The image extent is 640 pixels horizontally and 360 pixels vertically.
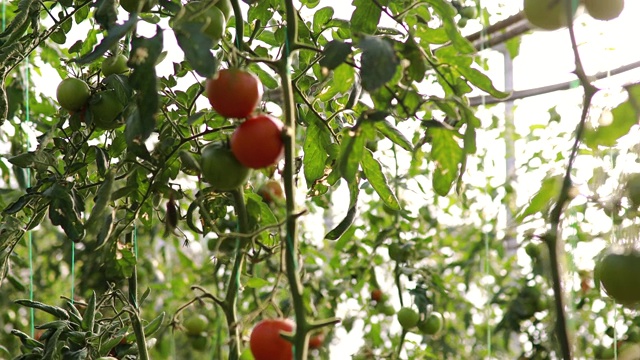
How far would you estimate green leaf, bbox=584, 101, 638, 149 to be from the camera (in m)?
0.83

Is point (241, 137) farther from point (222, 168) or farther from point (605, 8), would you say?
point (605, 8)

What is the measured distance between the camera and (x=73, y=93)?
3.61 ft

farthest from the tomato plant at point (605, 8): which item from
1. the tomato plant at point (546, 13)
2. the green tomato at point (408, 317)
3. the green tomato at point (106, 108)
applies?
the green tomato at point (408, 317)

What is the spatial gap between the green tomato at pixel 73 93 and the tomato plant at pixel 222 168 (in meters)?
0.36

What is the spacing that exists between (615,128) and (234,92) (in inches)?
15.6

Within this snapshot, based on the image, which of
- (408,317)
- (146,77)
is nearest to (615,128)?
(146,77)

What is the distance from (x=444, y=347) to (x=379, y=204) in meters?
0.56

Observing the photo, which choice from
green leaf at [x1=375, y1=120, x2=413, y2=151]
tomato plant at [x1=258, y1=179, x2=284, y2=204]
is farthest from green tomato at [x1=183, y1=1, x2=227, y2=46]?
tomato plant at [x1=258, y1=179, x2=284, y2=204]

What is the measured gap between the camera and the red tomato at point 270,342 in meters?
0.76

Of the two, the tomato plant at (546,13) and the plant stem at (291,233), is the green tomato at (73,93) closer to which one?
the plant stem at (291,233)

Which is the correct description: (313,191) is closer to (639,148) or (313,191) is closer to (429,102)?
(429,102)

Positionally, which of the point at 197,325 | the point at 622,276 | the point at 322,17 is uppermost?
the point at 322,17

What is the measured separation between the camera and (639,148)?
0.83 metres

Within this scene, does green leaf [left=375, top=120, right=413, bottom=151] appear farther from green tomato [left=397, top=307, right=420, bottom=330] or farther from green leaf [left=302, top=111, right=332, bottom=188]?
green tomato [left=397, top=307, right=420, bottom=330]
